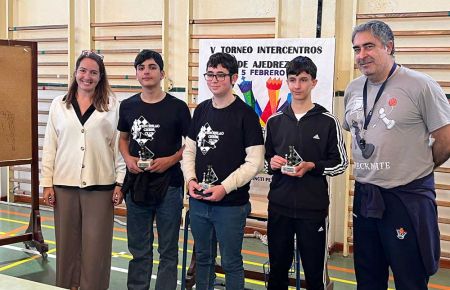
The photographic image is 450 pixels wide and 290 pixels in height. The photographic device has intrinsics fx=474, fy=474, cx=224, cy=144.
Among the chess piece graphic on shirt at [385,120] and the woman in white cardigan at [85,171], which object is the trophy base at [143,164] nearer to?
the woman in white cardigan at [85,171]

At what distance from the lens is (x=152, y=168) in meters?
2.69

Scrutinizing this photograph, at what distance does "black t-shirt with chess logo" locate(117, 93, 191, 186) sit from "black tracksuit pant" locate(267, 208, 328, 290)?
68cm

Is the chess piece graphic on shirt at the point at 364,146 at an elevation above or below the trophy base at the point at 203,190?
above

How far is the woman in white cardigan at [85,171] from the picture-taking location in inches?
109

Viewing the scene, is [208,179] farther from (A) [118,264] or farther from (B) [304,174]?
(A) [118,264]

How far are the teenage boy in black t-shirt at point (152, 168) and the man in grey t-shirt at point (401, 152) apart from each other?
3.57ft

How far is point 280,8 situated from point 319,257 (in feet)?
9.01

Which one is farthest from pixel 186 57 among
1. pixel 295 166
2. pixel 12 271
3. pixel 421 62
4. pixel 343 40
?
pixel 295 166

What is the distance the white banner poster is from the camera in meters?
3.78

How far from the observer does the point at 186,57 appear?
504 centimetres

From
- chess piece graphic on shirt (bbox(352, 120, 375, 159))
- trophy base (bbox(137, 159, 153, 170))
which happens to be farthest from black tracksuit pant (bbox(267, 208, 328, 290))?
trophy base (bbox(137, 159, 153, 170))

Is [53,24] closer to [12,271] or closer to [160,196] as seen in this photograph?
[12,271]

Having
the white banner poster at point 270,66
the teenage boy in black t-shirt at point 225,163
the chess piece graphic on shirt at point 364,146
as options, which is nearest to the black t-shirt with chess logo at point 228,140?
the teenage boy in black t-shirt at point 225,163

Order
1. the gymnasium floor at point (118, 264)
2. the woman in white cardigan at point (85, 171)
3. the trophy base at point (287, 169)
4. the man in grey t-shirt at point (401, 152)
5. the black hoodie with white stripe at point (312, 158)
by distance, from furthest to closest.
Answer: the gymnasium floor at point (118, 264)
the woman in white cardigan at point (85, 171)
the black hoodie with white stripe at point (312, 158)
the trophy base at point (287, 169)
the man in grey t-shirt at point (401, 152)
